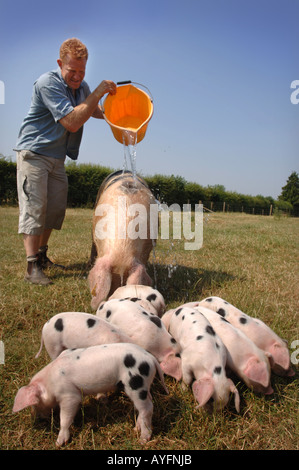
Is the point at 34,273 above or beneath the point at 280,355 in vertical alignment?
above

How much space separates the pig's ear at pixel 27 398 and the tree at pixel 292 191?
55.2 m

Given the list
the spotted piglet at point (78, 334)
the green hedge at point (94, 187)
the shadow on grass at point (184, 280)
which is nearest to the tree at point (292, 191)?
the green hedge at point (94, 187)

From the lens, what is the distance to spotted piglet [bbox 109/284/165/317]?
321 cm

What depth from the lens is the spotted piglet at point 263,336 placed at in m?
2.52

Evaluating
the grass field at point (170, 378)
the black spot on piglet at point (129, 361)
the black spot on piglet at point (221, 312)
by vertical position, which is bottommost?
the grass field at point (170, 378)

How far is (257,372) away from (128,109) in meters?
3.63

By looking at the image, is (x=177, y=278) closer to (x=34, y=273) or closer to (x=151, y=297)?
(x=151, y=297)

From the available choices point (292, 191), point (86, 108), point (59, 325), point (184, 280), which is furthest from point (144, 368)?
point (292, 191)

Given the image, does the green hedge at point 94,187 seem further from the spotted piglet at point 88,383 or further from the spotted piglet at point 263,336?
the spotted piglet at point 88,383

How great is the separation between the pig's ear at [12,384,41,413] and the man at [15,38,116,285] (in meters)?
2.34

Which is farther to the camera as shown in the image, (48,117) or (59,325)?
(48,117)

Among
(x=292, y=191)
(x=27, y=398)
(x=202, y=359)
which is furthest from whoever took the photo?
(x=292, y=191)

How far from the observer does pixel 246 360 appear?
7.83 ft

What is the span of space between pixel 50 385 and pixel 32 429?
28cm
